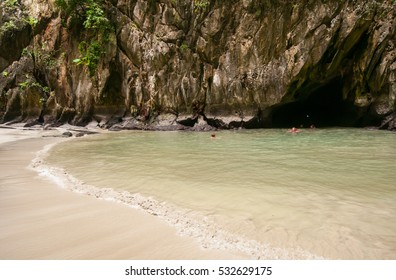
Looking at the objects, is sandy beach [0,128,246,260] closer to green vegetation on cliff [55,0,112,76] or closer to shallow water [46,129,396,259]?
shallow water [46,129,396,259]

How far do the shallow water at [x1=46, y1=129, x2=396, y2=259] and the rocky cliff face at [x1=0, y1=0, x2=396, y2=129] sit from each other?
7.79 meters

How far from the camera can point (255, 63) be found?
15.9m

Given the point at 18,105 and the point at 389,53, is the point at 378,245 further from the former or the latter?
the point at 18,105

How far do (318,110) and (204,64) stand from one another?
8.03 meters

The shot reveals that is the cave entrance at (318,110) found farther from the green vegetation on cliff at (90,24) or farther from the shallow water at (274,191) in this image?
the green vegetation on cliff at (90,24)

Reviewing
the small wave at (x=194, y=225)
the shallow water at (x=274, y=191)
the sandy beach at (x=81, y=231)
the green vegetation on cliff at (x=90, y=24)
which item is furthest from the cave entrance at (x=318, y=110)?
the sandy beach at (x=81, y=231)

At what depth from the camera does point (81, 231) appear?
3.10 metres

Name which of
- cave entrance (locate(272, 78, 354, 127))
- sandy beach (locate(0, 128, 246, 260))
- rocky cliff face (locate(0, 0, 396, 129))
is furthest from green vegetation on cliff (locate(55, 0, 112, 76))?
sandy beach (locate(0, 128, 246, 260))

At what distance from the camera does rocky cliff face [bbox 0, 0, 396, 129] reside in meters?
14.3

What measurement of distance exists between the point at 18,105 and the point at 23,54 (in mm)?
3532

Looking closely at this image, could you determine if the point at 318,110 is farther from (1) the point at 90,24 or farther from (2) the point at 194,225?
(2) the point at 194,225

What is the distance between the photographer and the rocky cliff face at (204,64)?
14.3 m

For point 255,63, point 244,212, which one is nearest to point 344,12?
point 255,63

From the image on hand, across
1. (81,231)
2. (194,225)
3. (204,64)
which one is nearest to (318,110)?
(204,64)
